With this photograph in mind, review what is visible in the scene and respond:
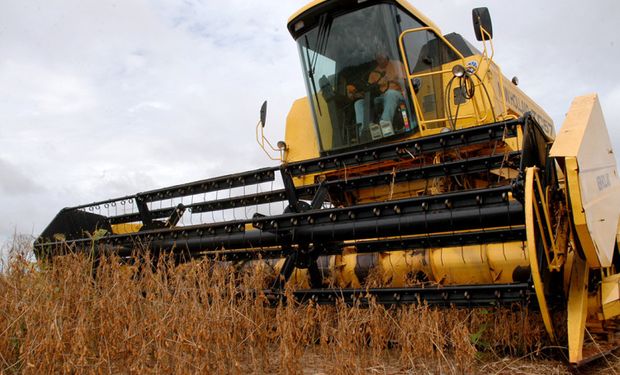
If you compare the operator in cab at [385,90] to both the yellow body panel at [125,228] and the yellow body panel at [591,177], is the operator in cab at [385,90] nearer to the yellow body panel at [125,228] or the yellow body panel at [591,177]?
the yellow body panel at [591,177]

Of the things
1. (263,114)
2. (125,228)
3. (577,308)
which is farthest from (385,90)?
(125,228)

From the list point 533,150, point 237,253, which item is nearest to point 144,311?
point 237,253

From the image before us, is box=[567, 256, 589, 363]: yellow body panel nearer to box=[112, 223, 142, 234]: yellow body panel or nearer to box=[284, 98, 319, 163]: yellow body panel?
box=[284, 98, 319, 163]: yellow body panel

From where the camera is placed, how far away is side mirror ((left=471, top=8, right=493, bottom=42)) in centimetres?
399

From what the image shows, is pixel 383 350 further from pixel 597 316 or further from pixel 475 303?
pixel 597 316

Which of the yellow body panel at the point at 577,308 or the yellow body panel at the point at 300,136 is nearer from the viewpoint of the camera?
the yellow body panel at the point at 577,308

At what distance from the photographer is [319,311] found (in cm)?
322

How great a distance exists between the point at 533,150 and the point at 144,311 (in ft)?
7.45

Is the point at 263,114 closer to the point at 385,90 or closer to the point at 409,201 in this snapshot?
the point at 385,90

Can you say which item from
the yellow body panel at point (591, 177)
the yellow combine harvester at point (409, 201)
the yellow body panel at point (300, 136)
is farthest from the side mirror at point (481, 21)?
the yellow body panel at point (300, 136)

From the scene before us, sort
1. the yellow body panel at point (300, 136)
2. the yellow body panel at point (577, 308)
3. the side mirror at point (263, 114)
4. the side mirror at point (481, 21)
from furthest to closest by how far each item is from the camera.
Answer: the yellow body panel at point (300, 136), the side mirror at point (263, 114), the side mirror at point (481, 21), the yellow body panel at point (577, 308)

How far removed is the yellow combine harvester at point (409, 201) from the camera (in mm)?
2752

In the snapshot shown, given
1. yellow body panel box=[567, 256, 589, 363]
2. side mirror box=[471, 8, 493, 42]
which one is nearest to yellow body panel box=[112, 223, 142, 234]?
side mirror box=[471, 8, 493, 42]

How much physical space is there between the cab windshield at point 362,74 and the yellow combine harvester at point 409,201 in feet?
0.04
